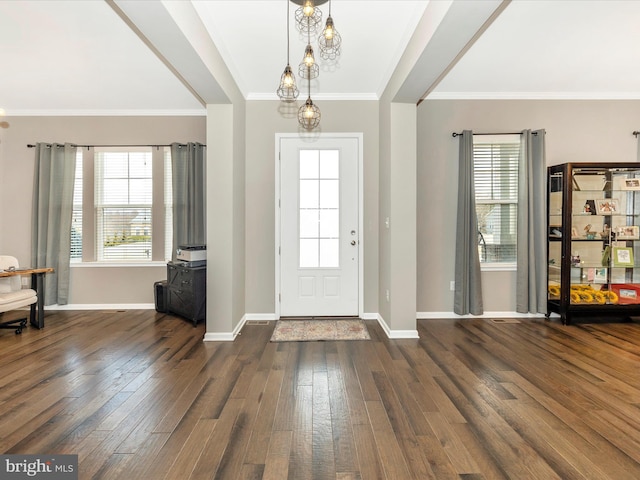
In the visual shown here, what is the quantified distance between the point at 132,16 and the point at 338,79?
89.1 inches

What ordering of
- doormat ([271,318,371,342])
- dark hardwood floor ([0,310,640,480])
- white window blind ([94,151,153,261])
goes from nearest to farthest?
dark hardwood floor ([0,310,640,480]) < doormat ([271,318,371,342]) < white window blind ([94,151,153,261])

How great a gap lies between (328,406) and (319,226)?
2.48 m

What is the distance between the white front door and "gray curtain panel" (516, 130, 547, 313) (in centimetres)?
203

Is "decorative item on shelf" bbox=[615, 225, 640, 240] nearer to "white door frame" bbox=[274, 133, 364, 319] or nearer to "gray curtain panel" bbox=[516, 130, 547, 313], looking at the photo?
"gray curtain panel" bbox=[516, 130, 547, 313]

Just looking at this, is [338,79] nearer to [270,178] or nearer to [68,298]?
[270,178]

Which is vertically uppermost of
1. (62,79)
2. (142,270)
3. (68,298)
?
(62,79)

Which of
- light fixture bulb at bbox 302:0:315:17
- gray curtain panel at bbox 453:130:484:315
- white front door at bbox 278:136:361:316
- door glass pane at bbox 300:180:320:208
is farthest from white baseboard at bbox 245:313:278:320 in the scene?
light fixture bulb at bbox 302:0:315:17

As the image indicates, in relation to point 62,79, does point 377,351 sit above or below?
below

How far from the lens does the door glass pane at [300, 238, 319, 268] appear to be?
4.47 metres

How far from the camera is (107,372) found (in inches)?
114

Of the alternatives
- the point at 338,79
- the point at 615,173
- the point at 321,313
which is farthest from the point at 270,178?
the point at 615,173

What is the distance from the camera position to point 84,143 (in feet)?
16.1

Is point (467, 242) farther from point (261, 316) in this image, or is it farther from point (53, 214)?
point (53, 214)

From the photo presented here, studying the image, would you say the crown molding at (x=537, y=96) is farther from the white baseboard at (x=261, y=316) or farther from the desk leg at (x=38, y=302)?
the desk leg at (x=38, y=302)
